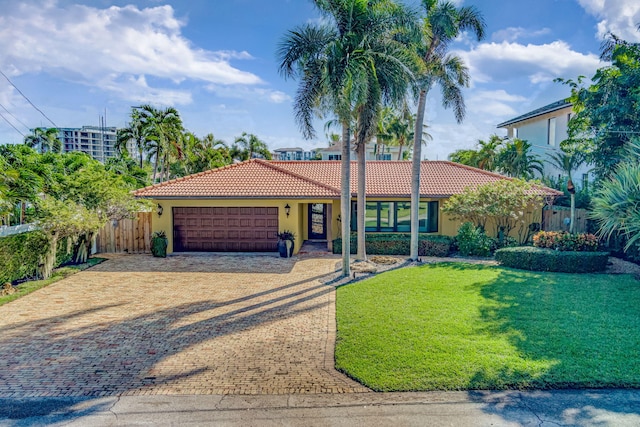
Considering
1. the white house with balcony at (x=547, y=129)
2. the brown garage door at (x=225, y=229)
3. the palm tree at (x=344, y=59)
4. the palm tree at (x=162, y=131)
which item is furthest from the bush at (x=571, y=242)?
the palm tree at (x=162, y=131)

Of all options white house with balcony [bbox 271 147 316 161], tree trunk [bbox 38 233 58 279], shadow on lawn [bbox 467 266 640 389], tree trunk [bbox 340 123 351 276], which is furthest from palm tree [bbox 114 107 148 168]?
white house with balcony [bbox 271 147 316 161]

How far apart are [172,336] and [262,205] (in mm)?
9883

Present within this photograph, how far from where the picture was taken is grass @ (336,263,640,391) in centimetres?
673

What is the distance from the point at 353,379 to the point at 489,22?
46.4 ft

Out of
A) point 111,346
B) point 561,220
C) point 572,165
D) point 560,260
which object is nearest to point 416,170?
point 560,260

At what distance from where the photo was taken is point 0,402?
614cm

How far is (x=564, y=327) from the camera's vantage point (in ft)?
29.0

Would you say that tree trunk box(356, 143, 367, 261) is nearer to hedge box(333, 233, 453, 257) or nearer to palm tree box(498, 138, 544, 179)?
hedge box(333, 233, 453, 257)

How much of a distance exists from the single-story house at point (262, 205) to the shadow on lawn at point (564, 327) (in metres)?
6.50

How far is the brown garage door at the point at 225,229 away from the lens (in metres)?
18.4

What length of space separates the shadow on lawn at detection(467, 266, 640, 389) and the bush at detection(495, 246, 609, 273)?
1.83ft

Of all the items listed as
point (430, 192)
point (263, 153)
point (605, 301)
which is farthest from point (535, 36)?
point (263, 153)

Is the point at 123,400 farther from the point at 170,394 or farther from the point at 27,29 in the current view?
the point at 27,29

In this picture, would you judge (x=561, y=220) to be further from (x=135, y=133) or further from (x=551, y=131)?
(x=135, y=133)
